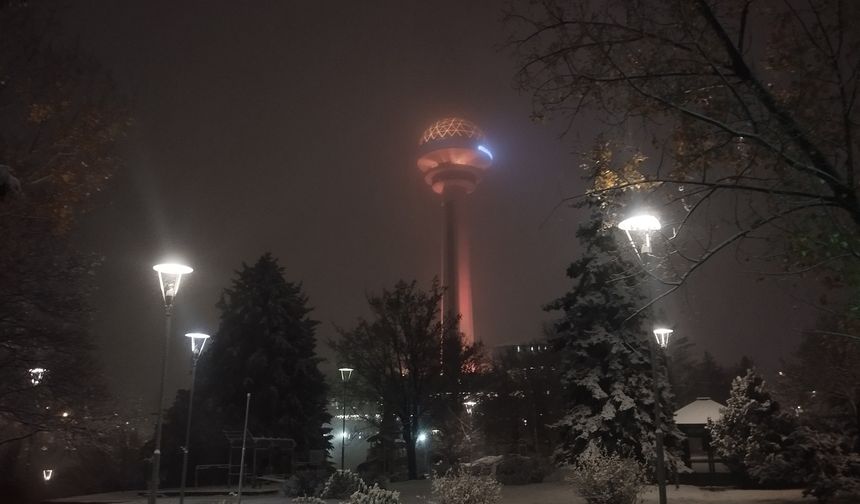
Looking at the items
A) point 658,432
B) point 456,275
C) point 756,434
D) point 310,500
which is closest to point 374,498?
point 310,500

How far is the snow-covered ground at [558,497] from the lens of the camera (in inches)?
755

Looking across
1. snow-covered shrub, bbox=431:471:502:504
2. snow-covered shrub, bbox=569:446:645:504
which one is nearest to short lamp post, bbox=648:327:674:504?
snow-covered shrub, bbox=569:446:645:504

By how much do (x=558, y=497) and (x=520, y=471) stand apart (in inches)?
202

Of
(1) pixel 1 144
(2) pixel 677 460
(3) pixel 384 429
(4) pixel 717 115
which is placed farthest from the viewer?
(3) pixel 384 429

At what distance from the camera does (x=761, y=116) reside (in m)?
6.68

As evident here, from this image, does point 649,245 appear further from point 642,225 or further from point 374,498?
point 374,498

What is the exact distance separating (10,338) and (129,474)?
740 inches

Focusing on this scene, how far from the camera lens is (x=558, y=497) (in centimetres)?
2027

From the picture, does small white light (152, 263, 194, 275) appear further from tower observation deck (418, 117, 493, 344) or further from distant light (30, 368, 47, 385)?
tower observation deck (418, 117, 493, 344)

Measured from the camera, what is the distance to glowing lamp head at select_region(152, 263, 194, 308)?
12711mm

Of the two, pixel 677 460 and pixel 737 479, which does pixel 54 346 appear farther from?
pixel 737 479

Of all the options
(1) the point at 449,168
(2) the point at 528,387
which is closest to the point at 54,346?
(2) the point at 528,387

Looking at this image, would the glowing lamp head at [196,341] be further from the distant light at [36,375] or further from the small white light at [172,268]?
the small white light at [172,268]

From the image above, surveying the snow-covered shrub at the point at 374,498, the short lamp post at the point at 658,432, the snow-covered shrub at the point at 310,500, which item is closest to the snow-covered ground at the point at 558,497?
the snow-covered shrub at the point at 310,500
